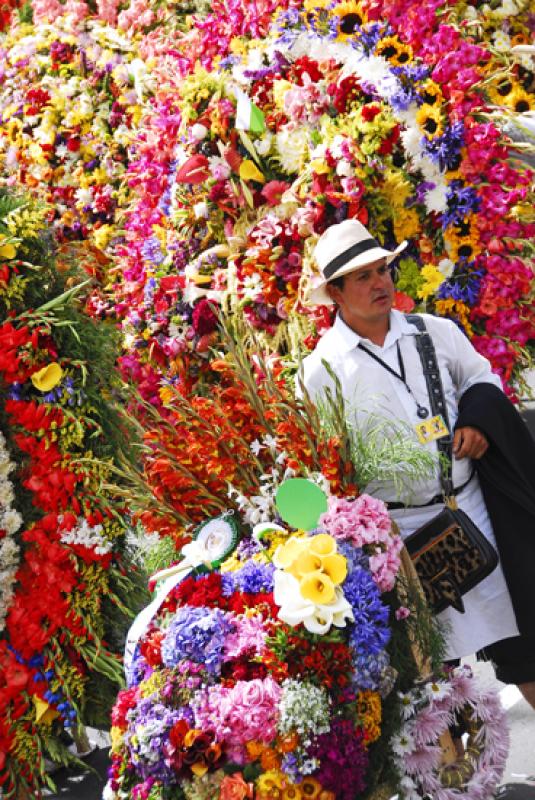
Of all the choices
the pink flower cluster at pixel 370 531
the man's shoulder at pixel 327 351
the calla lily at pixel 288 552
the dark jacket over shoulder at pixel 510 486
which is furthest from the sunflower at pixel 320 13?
the calla lily at pixel 288 552

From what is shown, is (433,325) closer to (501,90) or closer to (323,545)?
(323,545)

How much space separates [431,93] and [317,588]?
2.63 meters

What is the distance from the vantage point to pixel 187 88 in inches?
A: 214

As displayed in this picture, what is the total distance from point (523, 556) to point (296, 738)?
1.06 metres

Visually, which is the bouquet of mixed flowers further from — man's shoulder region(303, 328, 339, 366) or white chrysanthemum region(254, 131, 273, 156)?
white chrysanthemum region(254, 131, 273, 156)

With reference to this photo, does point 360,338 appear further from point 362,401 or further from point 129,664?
point 129,664

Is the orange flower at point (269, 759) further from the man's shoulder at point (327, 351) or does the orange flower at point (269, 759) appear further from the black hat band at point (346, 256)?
the black hat band at point (346, 256)

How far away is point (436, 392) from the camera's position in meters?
3.28

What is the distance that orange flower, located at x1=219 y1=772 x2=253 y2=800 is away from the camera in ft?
7.75

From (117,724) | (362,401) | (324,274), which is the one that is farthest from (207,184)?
(117,724)

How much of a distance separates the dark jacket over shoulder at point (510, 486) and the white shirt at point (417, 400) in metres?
0.06

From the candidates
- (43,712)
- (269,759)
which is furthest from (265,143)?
(269,759)

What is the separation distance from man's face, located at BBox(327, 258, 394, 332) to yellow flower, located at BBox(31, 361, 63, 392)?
997 mm

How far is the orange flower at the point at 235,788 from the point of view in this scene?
7.75ft
